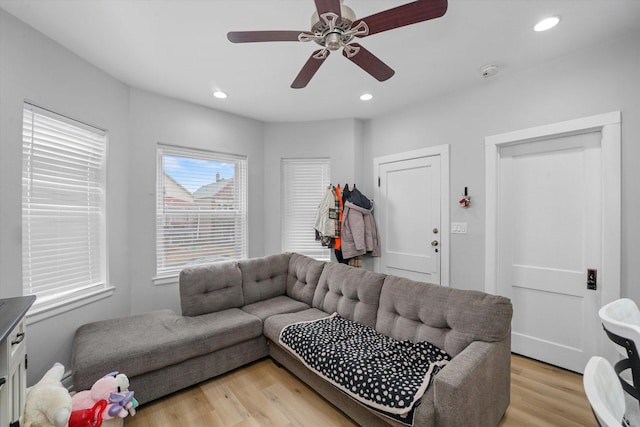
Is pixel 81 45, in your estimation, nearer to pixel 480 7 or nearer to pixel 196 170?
pixel 196 170

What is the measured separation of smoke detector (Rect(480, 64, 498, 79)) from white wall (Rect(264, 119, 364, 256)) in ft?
5.43

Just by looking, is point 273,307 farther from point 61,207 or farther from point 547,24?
point 547,24

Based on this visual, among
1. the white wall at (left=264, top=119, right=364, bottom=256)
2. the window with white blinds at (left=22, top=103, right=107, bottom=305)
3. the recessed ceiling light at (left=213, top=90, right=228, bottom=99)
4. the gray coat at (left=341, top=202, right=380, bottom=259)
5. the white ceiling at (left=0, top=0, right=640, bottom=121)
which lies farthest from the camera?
the white wall at (left=264, top=119, right=364, bottom=256)

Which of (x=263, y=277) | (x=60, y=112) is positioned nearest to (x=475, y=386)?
(x=263, y=277)

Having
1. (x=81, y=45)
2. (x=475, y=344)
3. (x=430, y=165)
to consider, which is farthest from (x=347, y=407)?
(x=81, y=45)

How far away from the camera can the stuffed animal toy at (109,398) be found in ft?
4.95

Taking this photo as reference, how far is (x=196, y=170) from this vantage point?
3.45 metres

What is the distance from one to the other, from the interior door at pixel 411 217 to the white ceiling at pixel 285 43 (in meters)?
0.88

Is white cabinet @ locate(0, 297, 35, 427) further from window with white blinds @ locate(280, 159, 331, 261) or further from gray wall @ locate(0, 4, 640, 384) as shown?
window with white blinds @ locate(280, 159, 331, 261)

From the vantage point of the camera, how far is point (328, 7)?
51.0 inches

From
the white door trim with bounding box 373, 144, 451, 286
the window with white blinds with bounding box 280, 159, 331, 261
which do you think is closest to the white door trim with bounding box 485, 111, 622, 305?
the white door trim with bounding box 373, 144, 451, 286

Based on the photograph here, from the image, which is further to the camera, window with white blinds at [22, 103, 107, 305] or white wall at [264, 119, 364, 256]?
white wall at [264, 119, 364, 256]

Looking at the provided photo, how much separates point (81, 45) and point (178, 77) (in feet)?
2.35

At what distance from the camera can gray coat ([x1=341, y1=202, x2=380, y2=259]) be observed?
357cm
